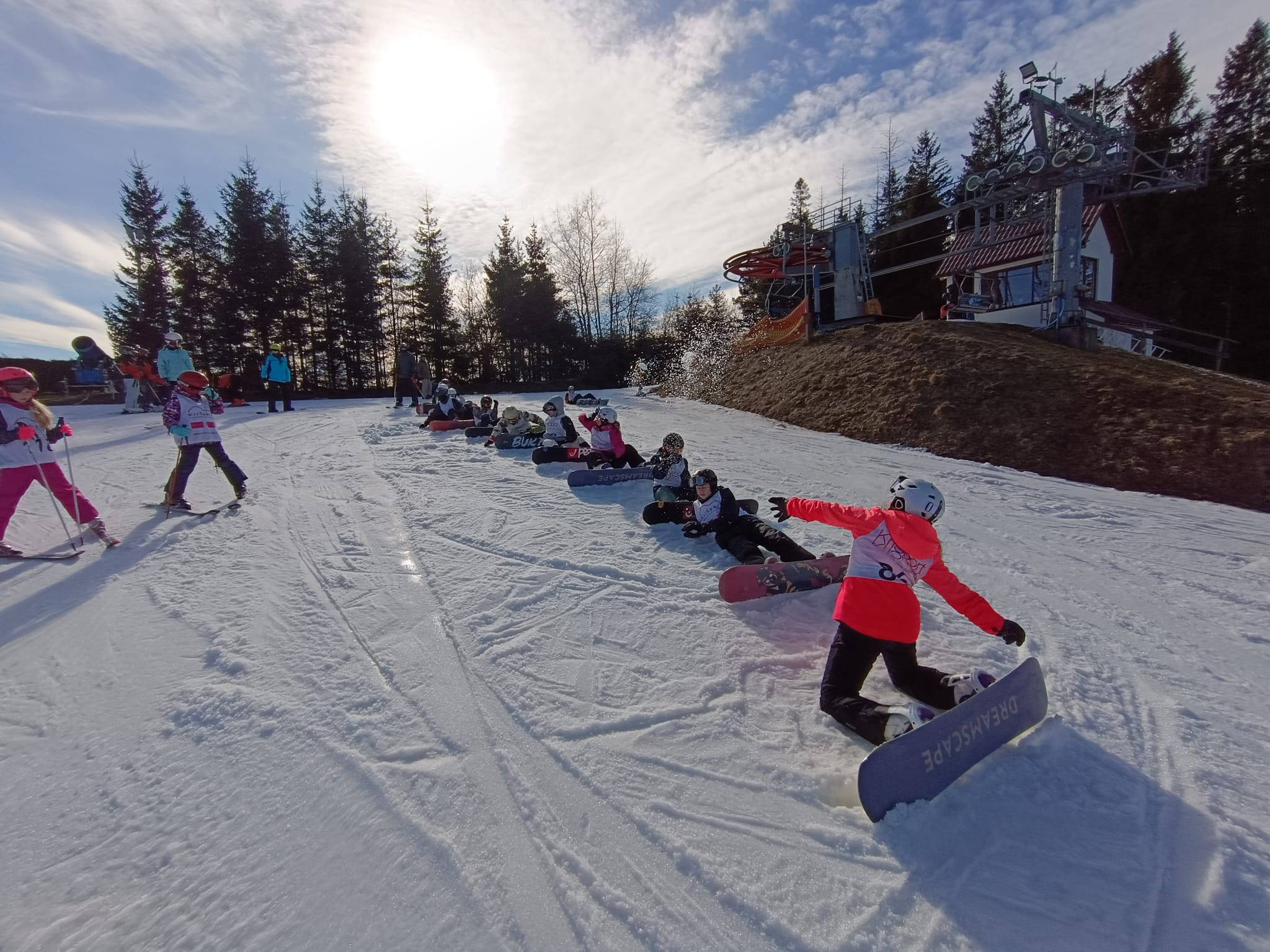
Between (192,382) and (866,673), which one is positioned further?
(192,382)

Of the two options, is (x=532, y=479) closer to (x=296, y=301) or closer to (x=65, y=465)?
(x=65, y=465)

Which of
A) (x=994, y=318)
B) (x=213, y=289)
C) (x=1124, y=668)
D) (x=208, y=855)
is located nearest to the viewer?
(x=208, y=855)

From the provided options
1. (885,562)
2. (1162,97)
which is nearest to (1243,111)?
(1162,97)

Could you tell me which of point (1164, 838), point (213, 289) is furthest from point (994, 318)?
point (213, 289)

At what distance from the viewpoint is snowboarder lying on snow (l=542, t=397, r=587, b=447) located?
9.80 meters

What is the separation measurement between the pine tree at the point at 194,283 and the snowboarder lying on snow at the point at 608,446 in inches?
1063

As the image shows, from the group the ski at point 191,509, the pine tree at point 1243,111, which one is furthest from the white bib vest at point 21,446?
the pine tree at point 1243,111

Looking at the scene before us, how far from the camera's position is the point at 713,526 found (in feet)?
17.7

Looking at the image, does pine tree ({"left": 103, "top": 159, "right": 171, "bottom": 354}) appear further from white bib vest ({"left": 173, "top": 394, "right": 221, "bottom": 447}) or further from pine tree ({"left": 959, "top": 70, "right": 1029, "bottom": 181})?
pine tree ({"left": 959, "top": 70, "right": 1029, "bottom": 181})

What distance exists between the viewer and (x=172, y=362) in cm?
1144

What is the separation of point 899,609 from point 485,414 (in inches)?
432

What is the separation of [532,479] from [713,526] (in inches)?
146

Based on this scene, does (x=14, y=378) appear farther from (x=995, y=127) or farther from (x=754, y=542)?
(x=995, y=127)

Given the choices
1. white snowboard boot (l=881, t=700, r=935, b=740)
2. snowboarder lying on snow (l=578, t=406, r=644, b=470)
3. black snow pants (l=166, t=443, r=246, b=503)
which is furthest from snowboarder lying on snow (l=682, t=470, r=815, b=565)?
black snow pants (l=166, t=443, r=246, b=503)
